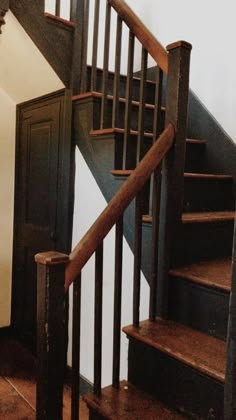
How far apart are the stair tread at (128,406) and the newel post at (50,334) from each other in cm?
20

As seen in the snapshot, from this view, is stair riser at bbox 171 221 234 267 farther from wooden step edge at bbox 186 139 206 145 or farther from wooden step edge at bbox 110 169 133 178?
wooden step edge at bbox 186 139 206 145

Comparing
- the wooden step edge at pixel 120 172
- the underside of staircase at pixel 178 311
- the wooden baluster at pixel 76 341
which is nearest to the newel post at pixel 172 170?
the underside of staircase at pixel 178 311

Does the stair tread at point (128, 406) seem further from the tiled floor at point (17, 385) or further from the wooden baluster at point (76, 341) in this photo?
the tiled floor at point (17, 385)

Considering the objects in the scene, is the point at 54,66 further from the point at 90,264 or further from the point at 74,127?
the point at 90,264

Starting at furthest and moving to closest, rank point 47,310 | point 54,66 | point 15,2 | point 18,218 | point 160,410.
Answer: point 18,218
point 54,66
point 15,2
point 160,410
point 47,310

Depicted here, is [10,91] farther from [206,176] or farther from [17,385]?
[17,385]

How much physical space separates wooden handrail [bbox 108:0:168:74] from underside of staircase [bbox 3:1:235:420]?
0.43m

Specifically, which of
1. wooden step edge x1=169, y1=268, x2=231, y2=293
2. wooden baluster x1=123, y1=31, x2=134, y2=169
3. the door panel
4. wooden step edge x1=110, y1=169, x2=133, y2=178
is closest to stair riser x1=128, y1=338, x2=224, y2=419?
wooden step edge x1=169, y1=268, x2=231, y2=293

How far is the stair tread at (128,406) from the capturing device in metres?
1.28

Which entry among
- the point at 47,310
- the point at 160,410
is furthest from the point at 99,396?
the point at 47,310

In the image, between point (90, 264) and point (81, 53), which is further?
point (90, 264)

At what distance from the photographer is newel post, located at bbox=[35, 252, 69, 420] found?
115 cm

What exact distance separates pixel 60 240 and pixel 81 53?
129 centimetres

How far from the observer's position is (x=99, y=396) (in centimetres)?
138
